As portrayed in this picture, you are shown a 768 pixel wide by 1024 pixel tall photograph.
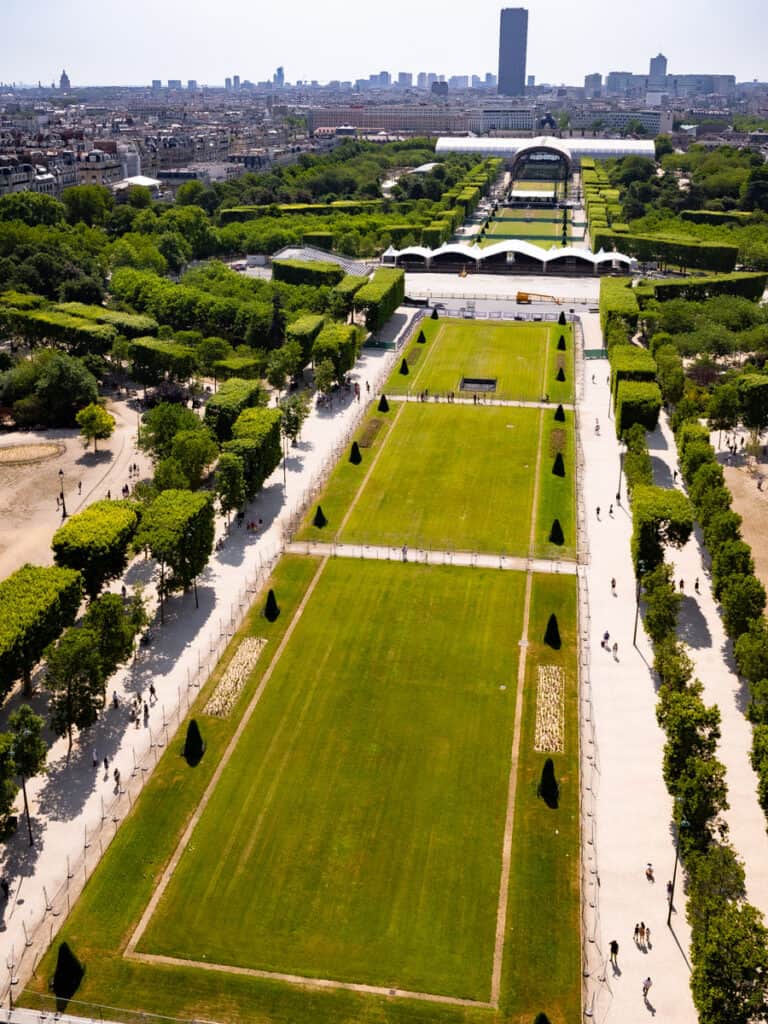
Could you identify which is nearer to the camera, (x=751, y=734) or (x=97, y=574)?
(x=751, y=734)

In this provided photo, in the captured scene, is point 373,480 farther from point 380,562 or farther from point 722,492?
point 722,492

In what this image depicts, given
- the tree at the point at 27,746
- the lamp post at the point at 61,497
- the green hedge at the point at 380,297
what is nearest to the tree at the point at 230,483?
the lamp post at the point at 61,497

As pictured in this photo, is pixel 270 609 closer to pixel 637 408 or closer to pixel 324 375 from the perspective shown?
pixel 324 375

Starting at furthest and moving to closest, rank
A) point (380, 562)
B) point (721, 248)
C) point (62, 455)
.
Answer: point (721, 248), point (62, 455), point (380, 562)

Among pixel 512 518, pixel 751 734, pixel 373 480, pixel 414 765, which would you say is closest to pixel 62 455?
pixel 373 480

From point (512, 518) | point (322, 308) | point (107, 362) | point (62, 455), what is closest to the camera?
point (512, 518)

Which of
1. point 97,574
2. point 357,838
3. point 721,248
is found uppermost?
point 721,248

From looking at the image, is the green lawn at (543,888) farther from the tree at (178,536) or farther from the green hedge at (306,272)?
the green hedge at (306,272)

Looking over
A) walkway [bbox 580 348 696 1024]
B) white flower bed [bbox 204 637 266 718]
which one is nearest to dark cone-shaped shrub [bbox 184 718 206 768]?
white flower bed [bbox 204 637 266 718]

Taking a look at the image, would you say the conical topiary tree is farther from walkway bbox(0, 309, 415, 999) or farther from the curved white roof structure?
the curved white roof structure
